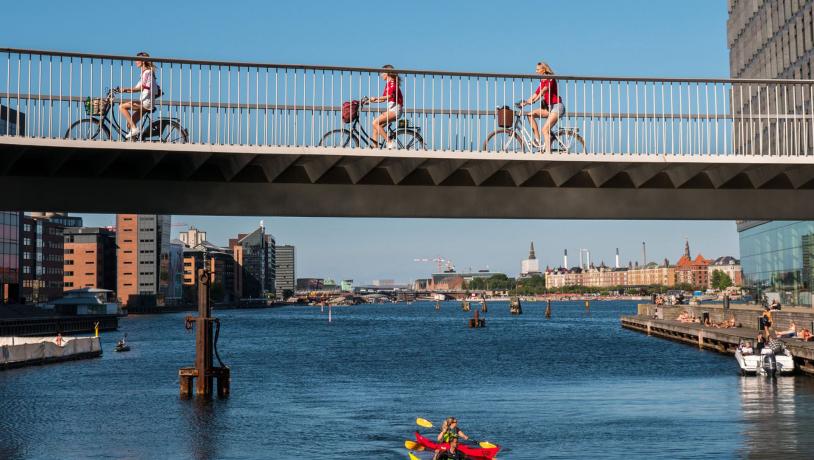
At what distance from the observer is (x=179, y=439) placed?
38.5 meters

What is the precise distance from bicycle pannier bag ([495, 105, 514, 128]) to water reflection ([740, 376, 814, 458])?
1277 centimetres

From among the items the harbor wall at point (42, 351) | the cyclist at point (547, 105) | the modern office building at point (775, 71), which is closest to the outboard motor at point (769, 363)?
the modern office building at point (775, 71)

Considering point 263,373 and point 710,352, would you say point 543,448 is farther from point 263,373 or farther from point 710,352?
point 710,352

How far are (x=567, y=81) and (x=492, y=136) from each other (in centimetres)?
269

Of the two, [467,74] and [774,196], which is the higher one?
[467,74]

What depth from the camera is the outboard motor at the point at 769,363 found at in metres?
56.6

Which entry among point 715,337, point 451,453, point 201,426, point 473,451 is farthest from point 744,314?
point 451,453

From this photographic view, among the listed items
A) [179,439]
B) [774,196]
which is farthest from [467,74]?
[179,439]

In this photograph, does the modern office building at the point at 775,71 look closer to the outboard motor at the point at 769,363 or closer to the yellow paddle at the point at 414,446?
the outboard motor at the point at 769,363

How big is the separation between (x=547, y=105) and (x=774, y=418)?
1829 cm

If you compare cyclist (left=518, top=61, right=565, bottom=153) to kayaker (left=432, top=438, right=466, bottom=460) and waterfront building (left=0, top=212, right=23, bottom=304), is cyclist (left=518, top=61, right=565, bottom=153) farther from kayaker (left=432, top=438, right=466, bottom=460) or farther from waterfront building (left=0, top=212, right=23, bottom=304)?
waterfront building (left=0, top=212, right=23, bottom=304)

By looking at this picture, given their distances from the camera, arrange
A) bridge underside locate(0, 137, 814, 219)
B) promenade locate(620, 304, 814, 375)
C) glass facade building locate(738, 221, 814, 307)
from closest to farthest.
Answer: bridge underside locate(0, 137, 814, 219), promenade locate(620, 304, 814, 375), glass facade building locate(738, 221, 814, 307)

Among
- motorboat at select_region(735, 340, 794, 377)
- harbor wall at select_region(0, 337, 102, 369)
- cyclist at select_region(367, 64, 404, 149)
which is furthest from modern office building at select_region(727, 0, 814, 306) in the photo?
harbor wall at select_region(0, 337, 102, 369)

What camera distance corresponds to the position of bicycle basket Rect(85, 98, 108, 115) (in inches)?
1115
